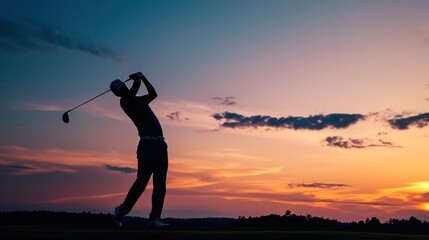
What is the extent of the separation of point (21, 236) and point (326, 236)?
694 centimetres

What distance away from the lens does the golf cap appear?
13586 mm

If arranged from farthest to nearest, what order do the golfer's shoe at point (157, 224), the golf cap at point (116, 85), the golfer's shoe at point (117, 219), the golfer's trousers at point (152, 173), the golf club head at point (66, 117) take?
the golf club head at point (66, 117), the golf cap at point (116, 85), the golfer's shoe at point (117, 219), the golfer's trousers at point (152, 173), the golfer's shoe at point (157, 224)

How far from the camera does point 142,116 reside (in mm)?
13375

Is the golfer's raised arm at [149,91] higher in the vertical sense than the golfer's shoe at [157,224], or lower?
higher

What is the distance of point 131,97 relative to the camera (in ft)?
44.7

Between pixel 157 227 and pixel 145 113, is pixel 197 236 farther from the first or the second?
pixel 145 113

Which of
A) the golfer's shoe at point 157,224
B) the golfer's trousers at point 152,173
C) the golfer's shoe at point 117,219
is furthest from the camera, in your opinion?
the golfer's shoe at point 117,219

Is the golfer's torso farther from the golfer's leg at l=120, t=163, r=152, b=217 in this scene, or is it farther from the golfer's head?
the golfer's leg at l=120, t=163, r=152, b=217

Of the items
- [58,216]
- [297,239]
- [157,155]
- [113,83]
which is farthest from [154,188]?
[58,216]

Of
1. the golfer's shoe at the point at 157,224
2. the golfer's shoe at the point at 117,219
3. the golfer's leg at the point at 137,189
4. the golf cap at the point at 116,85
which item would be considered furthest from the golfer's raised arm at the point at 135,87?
the golfer's shoe at the point at 157,224

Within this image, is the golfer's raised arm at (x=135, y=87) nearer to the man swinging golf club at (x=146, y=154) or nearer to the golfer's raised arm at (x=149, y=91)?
the man swinging golf club at (x=146, y=154)

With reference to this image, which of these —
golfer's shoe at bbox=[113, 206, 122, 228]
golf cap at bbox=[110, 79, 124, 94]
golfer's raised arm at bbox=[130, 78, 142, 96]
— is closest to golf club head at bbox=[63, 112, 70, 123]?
golf cap at bbox=[110, 79, 124, 94]

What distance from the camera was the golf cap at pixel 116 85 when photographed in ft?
44.6

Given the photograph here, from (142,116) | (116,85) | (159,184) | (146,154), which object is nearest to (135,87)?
(116,85)
